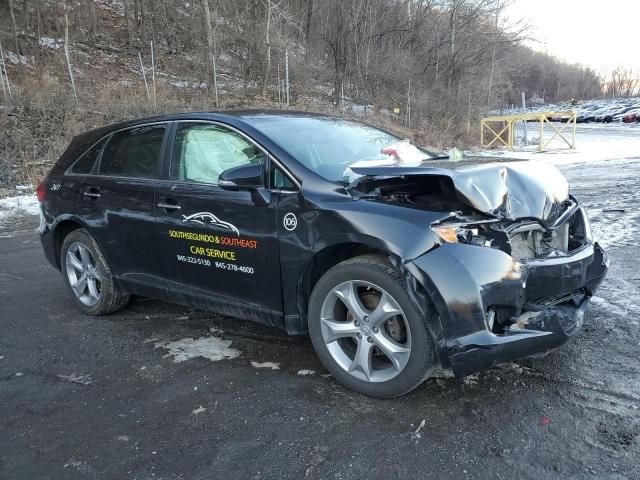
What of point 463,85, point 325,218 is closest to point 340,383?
point 325,218

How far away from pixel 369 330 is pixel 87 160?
318 centimetres

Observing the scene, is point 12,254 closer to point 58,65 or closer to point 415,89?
point 58,65

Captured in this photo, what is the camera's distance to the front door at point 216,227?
336 cm

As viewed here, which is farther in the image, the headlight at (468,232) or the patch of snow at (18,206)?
the patch of snow at (18,206)

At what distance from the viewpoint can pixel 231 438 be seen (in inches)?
107

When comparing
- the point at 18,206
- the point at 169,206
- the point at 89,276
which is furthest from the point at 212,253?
the point at 18,206

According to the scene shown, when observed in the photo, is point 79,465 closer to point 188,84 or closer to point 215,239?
point 215,239

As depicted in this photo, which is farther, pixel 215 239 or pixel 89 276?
pixel 89 276

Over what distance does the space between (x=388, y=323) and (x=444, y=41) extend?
31.2 m

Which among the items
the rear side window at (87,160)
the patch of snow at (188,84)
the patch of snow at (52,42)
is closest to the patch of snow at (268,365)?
the rear side window at (87,160)

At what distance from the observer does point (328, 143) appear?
12.5 ft

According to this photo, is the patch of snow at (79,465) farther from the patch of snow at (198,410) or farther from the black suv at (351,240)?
the black suv at (351,240)

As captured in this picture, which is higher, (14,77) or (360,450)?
(14,77)

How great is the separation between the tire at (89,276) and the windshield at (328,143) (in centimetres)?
189
